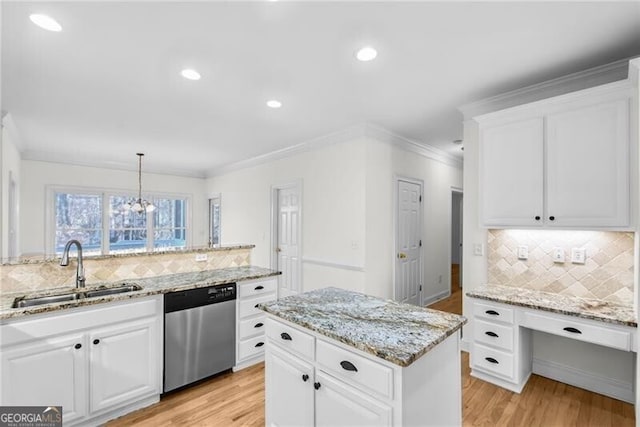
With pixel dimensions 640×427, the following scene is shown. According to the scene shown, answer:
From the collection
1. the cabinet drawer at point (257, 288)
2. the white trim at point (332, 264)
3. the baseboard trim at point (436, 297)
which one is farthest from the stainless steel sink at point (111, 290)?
the baseboard trim at point (436, 297)

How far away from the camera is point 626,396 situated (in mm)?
2289

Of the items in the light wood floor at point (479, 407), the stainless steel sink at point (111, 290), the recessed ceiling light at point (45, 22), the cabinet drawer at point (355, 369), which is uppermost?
the recessed ceiling light at point (45, 22)

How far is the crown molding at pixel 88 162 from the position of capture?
5.23 meters

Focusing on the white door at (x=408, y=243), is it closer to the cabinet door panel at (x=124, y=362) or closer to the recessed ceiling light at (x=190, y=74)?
the recessed ceiling light at (x=190, y=74)

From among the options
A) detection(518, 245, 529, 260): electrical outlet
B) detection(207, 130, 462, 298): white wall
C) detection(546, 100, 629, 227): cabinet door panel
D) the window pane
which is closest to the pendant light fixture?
the window pane

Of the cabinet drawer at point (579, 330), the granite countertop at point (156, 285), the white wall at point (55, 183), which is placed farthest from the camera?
the white wall at point (55, 183)

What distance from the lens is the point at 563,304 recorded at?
7.55ft

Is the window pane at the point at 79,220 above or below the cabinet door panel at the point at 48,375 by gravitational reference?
above

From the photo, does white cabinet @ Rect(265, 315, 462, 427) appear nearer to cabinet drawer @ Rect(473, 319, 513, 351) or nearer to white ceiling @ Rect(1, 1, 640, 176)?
cabinet drawer @ Rect(473, 319, 513, 351)

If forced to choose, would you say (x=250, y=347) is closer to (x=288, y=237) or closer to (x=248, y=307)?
(x=248, y=307)

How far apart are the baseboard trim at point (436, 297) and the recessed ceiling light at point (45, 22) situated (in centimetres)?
522

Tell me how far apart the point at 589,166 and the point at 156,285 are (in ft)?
11.5

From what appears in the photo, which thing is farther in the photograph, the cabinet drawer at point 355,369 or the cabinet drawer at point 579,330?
the cabinet drawer at point 579,330

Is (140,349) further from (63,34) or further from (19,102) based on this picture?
(19,102)
